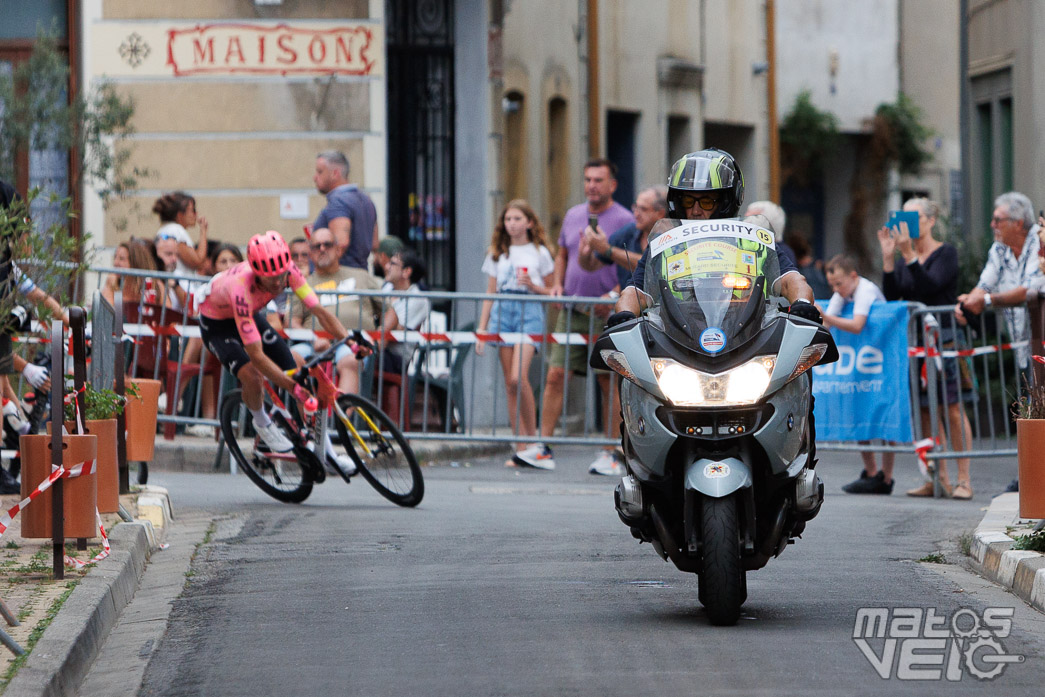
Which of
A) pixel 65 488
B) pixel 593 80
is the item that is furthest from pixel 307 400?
pixel 593 80

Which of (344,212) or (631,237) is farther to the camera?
(344,212)

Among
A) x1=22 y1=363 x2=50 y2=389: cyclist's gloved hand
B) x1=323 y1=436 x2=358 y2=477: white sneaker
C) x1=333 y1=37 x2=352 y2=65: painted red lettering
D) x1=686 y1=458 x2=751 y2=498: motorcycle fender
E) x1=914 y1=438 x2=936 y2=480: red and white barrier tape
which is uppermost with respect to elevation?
x1=333 y1=37 x2=352 y2=65: painted red lettering

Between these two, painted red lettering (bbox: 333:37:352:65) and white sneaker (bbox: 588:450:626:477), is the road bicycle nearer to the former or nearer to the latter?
white sneaker (bbox: 588:450:626:477)

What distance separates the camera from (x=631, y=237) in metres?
14.3

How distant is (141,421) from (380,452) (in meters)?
1.42

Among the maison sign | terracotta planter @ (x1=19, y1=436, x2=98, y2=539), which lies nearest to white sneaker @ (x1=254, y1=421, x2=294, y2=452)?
terracotta planter @ (x1=19, y1=436, x2=98, y2=539)

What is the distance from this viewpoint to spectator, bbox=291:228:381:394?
1480cm

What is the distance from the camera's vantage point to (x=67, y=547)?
29.0ft

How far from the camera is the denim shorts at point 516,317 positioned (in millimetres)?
15039

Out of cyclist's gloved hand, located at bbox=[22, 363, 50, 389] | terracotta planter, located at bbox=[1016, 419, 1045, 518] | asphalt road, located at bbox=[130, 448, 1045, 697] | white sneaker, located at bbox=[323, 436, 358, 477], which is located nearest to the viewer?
asphalt road, located at bbox=[130, 448, 1045, 697]

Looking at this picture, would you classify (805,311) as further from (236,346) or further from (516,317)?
(516,317)

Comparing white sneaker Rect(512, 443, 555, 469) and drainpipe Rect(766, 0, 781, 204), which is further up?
drainpipe Rect(766, 0, 781, 204)

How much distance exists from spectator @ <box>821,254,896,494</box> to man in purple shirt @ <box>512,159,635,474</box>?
5.88 feet

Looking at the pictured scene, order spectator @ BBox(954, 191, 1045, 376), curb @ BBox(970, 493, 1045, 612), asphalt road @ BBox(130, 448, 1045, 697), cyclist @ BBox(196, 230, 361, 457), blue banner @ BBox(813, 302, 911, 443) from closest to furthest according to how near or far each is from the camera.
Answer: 1. asphalt road @ BBox(130, 448, 1045, 697)
2. curb @ BBox(970, 493, 1045, 612)
3. cyclist @ BBox(196, 230, 361, 457)
4. spectator @ BBox(954, 191, 1045, 376)
5. blue banner @ BBox(813, 302, 911, 443)
